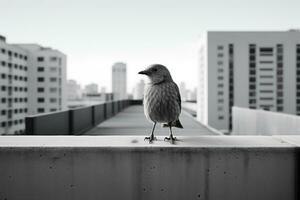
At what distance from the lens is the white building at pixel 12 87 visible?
63.0m

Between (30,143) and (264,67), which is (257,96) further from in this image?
(30,143)

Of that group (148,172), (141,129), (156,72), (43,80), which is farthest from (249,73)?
(148,172)

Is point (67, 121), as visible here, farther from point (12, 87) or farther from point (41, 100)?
point (41, 100)

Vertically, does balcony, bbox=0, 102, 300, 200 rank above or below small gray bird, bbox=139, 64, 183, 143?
below

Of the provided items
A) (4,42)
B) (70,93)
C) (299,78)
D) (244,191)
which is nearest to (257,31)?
(299,78)

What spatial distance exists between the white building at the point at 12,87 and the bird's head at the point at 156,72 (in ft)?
225

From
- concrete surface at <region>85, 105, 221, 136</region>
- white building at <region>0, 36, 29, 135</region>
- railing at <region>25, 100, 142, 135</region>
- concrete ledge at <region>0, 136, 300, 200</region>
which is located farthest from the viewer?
white building at <region>0, 36, 29, 135</region>

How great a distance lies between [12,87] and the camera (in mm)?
66938

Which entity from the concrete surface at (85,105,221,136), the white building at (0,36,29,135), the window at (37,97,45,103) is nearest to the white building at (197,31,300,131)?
the window at (37,97,45,103)

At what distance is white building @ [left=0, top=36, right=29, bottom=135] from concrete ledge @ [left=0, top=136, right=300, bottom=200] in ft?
224

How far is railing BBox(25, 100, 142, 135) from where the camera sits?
23.7ft

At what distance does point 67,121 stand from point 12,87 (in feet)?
215

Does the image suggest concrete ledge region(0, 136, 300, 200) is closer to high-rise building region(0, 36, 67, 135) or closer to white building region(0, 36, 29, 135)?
white building region(0, 36, 29, 135)

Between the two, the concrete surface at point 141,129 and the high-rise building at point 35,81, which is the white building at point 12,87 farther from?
the concrete surface at point 141,129
